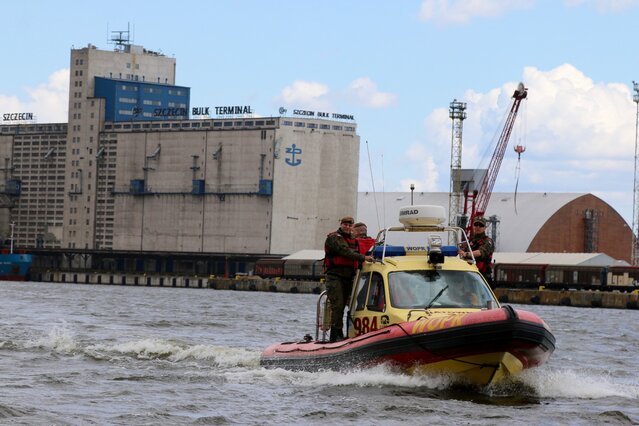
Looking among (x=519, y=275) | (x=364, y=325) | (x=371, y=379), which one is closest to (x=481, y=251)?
(x=364, y=325)

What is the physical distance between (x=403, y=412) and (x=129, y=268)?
555 feet

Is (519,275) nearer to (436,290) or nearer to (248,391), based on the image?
(436,290)

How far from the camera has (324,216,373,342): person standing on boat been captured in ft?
81.3

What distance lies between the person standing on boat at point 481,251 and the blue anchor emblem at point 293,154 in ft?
519

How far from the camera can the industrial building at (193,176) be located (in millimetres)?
184125

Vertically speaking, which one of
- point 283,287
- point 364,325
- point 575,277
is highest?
point 575,277

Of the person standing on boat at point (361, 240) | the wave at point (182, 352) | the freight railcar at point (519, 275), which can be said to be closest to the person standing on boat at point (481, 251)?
the person standing on boat at point (361, 240)

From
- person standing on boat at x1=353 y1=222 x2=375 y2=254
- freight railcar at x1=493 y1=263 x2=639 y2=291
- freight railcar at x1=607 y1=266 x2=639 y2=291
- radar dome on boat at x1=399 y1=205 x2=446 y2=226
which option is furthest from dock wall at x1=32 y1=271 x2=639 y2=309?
radar dome on boat at x1=399 y1=205 x2=446 y2=226

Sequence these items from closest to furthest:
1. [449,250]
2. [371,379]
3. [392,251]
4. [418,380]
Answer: [418,380], [371,379], [449,250], [392,251]

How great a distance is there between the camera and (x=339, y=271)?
82.4 feet

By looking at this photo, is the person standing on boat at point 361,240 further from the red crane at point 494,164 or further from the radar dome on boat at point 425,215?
the red crane at point 494,164

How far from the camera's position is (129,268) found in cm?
18788

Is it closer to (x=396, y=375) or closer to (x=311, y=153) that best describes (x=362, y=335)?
(x=396, y=375)

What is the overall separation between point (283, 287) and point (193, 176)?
4864 cm
